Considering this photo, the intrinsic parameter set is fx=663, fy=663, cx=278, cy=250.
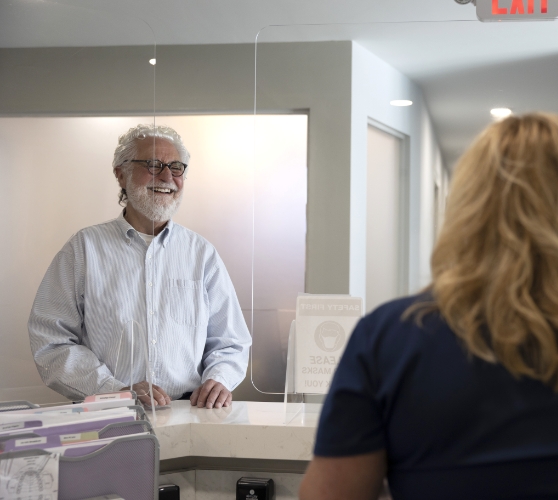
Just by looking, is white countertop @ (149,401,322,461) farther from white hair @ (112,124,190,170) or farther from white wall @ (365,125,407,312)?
white hair @ (112,124,190,170)

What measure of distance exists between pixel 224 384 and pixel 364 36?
53.8 inches

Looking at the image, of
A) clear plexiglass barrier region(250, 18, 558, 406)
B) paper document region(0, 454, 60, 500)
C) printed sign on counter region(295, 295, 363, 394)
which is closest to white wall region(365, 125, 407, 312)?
clear plexiglass barrier region(250, 18, 558, 406)

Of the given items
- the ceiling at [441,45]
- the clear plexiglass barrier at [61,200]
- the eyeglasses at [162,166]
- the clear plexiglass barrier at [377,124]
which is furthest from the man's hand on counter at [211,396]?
the ceiling at [441,45]

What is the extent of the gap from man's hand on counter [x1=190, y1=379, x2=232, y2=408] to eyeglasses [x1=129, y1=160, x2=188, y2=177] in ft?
2.56

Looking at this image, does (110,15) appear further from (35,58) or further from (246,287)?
(246,287)

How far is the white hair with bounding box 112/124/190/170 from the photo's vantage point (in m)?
2.29

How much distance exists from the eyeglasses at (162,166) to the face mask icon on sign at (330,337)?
2.77ft

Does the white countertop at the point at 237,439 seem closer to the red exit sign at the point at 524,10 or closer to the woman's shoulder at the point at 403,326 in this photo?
the woman's shoulder at the point at 403,326

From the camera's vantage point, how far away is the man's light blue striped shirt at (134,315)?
7.13ft

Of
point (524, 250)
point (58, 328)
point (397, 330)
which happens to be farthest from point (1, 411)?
point (524, 250)

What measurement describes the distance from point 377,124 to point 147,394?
1.33 m

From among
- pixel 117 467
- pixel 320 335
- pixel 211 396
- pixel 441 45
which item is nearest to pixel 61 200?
pixel 211 396

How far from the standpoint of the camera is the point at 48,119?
2238mm

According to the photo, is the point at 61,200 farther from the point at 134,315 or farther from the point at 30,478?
the point at 30,478
